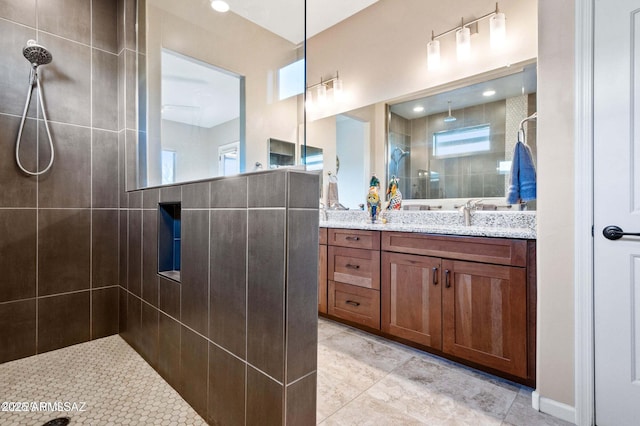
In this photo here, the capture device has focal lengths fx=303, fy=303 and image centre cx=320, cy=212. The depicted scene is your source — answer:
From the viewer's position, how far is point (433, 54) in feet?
8.14

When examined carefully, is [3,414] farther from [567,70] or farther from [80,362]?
[567,70]

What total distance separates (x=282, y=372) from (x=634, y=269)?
58.4 inches

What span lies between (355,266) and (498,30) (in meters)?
1.97

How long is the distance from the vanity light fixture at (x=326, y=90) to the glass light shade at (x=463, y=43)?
1.22 meters

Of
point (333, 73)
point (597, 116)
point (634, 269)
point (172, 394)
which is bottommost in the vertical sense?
point (172, 394)

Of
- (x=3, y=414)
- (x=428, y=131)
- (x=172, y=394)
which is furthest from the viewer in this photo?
(x=428, y=131)

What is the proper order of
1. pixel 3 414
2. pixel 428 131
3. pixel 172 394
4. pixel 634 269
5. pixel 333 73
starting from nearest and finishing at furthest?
pixel 634 269, pixel 3 414, pixel 172 394, pixel 428 131, pixel 333 73

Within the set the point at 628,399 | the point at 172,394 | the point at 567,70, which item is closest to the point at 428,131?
the point at 567,70

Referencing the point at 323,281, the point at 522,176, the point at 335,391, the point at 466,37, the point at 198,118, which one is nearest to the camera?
the point at 335,391

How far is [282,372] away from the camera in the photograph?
99cm

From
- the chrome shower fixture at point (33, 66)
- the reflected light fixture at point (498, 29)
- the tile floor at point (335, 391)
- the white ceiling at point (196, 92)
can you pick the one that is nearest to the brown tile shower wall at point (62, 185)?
the chrome shower fixture at point (33, 66)

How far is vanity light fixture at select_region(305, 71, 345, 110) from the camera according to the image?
129 inches

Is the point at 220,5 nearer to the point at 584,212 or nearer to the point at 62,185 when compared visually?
the point at 62,185

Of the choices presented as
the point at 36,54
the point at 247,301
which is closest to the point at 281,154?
the point at 247,301
